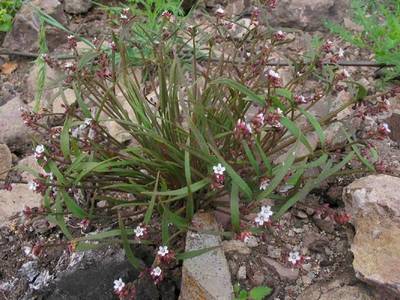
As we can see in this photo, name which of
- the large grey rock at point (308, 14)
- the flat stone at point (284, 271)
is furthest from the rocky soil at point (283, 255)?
the large grey rock at point (308, 14)

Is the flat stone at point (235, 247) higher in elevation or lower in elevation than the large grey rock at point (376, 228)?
lower

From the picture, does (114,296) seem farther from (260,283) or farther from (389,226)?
(389,226)

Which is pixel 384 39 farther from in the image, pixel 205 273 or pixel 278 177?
pixel 205 273

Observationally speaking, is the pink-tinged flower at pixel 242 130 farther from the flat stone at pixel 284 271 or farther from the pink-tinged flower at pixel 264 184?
the flat stone at pixel 284 271

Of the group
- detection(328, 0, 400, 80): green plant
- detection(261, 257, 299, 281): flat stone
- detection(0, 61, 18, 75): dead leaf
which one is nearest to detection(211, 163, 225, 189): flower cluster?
detection(261, 257, 299, 281): flat stone

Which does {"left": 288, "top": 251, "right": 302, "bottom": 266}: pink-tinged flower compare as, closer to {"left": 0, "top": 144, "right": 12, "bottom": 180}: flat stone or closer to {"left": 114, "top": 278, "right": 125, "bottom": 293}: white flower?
{"left": 114, "top": 278, "right": 125, "bottom": 293}: white flower

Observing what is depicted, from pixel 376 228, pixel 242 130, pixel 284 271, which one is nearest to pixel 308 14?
pixel 376 228
